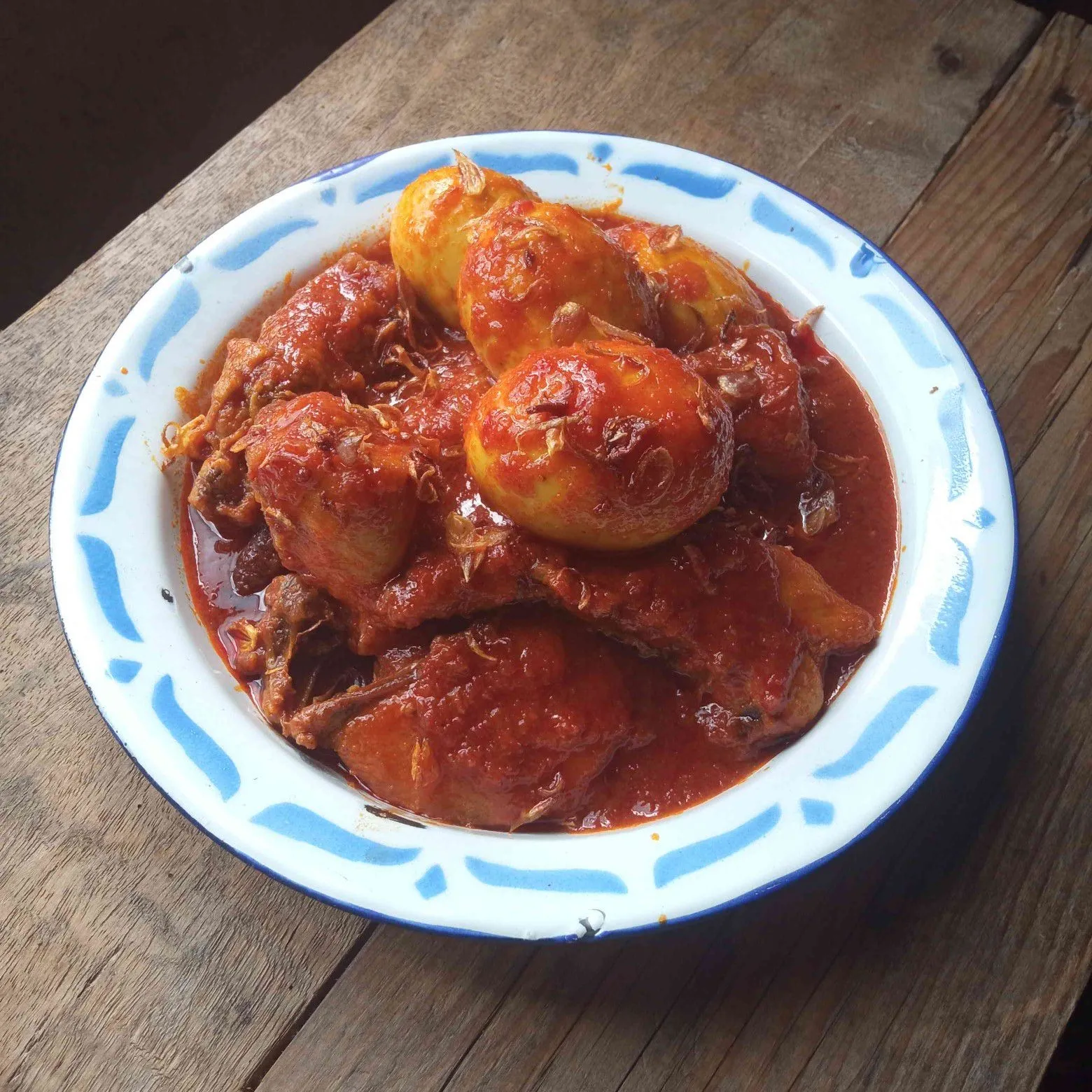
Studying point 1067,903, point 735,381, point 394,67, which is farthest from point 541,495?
point 394,67

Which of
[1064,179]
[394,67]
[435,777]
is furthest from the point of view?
[394,67]

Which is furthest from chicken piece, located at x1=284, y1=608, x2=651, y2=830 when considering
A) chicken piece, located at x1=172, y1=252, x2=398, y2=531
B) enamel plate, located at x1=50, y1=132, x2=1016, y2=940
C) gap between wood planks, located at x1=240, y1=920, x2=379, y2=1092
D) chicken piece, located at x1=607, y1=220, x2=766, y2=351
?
chicken piece, located at x1=607, y1=220, x2=766, y2=351

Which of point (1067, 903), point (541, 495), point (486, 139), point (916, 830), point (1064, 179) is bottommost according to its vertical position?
point (1067, 903)

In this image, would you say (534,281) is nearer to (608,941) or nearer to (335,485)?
(335,485)

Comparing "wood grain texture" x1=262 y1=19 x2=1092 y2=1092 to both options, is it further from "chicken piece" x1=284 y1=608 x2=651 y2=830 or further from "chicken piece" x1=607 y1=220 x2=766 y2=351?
"chicken piece" x1=607 y1=220 x2=766 y2=351

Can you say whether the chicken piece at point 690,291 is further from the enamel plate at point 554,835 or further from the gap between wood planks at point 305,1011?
the gap between wood planks at point 305,1011

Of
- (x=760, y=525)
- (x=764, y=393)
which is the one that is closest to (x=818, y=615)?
(x=760, y=525)

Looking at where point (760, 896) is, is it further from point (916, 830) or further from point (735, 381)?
point (735, 381)
